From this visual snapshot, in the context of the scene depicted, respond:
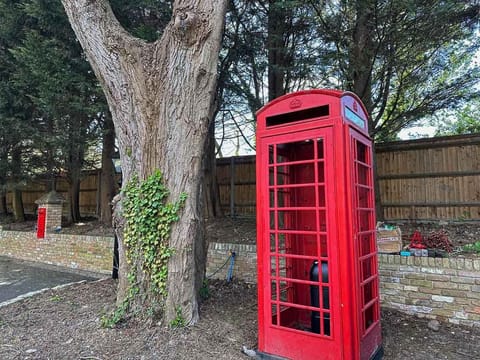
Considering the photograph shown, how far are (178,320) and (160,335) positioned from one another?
0.77 feet

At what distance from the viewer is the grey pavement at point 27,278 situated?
5645 mm

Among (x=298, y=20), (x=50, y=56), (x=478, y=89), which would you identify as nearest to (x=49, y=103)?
(x=50, y=56)

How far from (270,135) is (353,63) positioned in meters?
2.97

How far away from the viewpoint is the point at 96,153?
34.5 ft

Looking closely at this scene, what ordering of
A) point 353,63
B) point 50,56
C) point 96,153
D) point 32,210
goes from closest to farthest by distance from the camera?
point 353,63 < point 50,56 < point 96,153 < point 32,210

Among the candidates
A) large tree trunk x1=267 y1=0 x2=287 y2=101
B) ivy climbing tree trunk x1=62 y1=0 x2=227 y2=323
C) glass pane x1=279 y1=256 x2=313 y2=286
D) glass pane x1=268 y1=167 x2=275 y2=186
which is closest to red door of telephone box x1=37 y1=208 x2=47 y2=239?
ivy climbing tree trunk x1=62 y1=0 x2=227 y2=323

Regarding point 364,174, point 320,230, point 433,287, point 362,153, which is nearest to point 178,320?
point 320,230

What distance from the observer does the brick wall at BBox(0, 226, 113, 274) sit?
7.13 m

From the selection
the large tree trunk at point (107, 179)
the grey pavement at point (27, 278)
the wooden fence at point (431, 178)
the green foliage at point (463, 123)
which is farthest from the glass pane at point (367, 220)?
the green foliage at point (463, 123)

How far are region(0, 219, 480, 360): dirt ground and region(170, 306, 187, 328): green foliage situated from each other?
70 millimetres

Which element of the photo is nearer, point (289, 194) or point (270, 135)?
point (270, 135)

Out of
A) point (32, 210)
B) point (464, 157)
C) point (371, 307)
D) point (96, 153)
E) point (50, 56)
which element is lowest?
point (371, 307)

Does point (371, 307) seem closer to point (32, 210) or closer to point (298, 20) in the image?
point (298, 20)

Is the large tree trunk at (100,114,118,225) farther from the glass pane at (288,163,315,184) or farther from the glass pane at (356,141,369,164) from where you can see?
the glass pane at (356,141,369,164)
